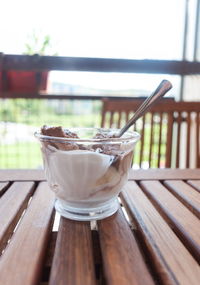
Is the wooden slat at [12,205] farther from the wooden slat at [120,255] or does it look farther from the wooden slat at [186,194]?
the wooden slat at [186,194]

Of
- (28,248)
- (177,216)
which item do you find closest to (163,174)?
(177,216)

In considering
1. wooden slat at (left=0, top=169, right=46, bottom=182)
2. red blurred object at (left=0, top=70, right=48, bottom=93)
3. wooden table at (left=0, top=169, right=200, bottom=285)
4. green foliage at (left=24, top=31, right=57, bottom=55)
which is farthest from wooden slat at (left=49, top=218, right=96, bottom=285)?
green foliage at (left=24, top=31, right=57, bottom=55)

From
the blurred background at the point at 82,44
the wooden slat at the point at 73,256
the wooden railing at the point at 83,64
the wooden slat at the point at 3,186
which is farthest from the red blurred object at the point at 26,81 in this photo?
the wooden slat at the point at 73,256

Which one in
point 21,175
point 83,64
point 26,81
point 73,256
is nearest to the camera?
point 73,256

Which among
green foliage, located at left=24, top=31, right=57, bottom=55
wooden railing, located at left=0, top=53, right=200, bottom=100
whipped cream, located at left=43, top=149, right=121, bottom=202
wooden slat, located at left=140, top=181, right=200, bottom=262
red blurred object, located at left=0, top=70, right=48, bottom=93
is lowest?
wooden slat, located at left=140, top=181, right=200, bottom=262

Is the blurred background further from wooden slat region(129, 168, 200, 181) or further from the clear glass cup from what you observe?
the clear glass cup

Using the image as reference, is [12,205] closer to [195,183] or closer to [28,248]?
[28,248]
